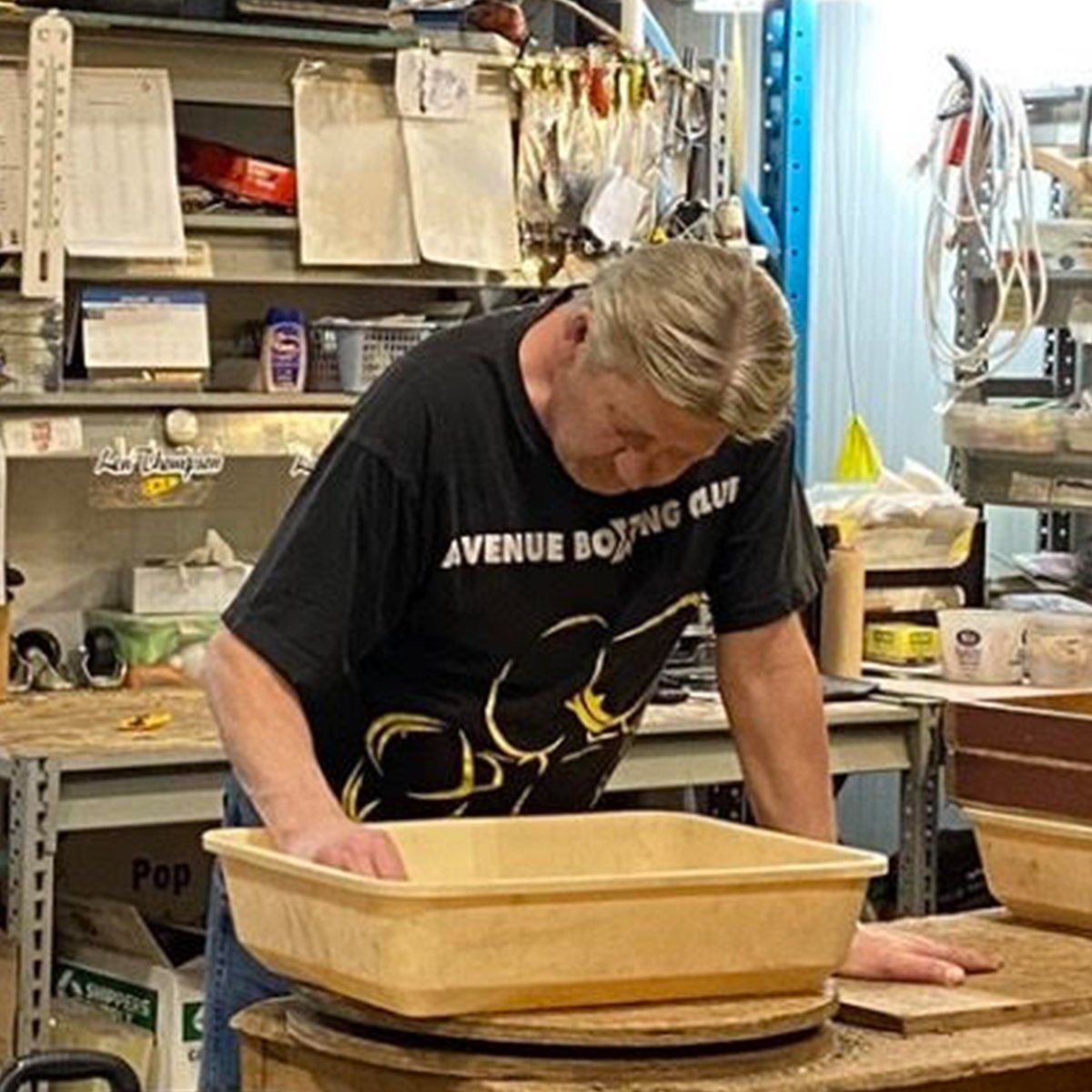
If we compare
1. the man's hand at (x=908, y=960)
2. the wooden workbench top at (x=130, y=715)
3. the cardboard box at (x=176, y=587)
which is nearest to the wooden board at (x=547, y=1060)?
the man's hand at (x=908, y=960)

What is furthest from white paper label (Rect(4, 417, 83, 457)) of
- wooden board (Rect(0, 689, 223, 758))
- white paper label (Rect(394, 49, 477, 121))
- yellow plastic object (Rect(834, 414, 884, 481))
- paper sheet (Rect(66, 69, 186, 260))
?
yellow plastic object (Rect(834, 414, 884, 481))

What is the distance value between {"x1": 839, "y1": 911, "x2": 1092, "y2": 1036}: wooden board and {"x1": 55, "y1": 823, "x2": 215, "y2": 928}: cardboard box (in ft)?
7.21

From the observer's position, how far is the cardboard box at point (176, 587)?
432 cm

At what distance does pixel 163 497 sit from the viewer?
429cm

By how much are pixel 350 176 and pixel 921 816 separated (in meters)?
1.38

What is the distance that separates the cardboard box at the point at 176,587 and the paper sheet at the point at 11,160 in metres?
0.59

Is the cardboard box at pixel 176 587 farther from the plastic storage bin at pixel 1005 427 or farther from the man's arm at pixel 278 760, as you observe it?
the man's arm at pixel 278 760

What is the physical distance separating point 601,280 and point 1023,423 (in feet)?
8.85

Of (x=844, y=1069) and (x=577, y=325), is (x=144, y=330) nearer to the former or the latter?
(x=577, y=325)

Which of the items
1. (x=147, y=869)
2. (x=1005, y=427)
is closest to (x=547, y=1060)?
(x=147, y=869)

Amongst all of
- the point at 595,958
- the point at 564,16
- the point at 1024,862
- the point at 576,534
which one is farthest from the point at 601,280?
the point at 564,16

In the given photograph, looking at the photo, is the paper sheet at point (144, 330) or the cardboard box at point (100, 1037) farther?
the paper sheet at point (144, 330)

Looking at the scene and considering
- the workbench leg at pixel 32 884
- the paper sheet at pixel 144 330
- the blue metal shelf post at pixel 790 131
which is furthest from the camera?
the blue metal shelf post at pixel 790 131

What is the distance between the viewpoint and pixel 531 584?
2.35m
